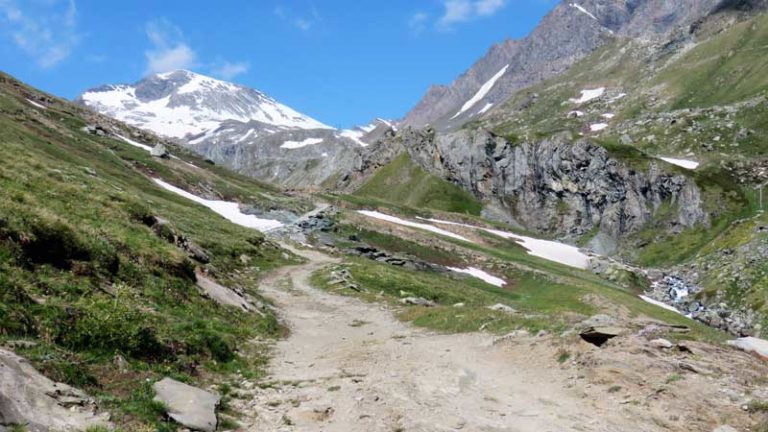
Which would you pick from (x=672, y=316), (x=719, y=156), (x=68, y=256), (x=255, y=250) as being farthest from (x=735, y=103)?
(x=68, y=256)

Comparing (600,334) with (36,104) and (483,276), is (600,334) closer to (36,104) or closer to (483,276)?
(483,276)

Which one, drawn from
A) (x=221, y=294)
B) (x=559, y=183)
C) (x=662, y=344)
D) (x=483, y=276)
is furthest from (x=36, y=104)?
(x=662, y=344)

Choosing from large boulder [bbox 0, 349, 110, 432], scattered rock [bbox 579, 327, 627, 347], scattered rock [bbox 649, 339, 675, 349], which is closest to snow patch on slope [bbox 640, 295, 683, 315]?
scattered rock [bbox 579, 327, 627, 347]

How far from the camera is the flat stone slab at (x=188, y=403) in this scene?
12391 mm

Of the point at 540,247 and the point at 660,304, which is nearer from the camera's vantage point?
the point at 660,304

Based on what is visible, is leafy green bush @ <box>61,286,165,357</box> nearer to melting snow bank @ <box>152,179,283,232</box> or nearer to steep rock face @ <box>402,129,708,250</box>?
melting snow bank @ <box>152,179,283,232</box>

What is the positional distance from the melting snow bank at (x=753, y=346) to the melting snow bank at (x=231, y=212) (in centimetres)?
5984

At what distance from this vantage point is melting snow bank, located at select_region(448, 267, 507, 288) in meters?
62.9

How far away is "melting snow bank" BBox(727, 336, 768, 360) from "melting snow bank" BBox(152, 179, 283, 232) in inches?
2356

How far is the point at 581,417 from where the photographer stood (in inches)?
583

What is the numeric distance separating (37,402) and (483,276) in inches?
2270

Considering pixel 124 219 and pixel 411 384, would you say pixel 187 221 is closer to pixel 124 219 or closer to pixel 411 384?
pixel 124 219

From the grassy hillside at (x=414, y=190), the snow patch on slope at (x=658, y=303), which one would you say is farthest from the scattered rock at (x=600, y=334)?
the grassy hillside at (x=414, y=190)

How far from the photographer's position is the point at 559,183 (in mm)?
139125
